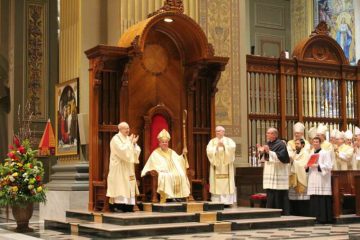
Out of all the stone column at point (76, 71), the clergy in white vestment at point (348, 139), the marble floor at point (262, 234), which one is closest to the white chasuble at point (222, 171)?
the marble floor at point (262, 234)

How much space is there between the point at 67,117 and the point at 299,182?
4.39m

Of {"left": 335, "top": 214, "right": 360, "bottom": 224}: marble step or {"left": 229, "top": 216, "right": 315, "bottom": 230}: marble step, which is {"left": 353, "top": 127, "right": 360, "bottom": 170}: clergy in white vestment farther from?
{"left": 229, "top": 216, "right": 315, "bottom": 230}: marble step

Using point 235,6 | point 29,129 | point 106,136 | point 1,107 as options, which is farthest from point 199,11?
point 1,107

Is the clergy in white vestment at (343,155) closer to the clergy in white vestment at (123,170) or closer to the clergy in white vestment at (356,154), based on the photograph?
the clergy in white vestment at (356,154)

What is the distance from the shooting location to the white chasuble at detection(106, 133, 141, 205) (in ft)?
31.8

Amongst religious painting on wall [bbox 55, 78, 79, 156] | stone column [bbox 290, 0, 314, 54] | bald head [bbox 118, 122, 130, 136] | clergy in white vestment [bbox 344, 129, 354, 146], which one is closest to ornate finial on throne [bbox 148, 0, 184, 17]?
bald head [bbox 118, 122, 130, 136]

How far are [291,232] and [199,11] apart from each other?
17.6ft

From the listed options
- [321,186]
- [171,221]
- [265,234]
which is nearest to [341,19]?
[321,186]

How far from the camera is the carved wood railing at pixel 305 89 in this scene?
1337 cm

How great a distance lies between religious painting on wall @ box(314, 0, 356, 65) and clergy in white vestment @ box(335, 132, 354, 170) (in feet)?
23.2

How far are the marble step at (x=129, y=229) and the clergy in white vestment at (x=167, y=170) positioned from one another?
106cm

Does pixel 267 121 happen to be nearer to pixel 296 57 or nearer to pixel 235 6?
pixel 296 57

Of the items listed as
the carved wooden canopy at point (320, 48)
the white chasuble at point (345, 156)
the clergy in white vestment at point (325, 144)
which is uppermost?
the carved wooden canopy at point (320, 48)

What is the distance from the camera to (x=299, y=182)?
1117 cm
